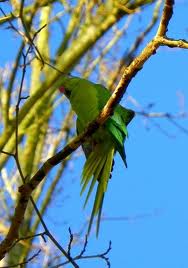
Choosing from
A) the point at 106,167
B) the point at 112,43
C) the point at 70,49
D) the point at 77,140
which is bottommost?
the point at 77,140

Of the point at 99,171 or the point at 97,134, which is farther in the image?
the point at 97,134

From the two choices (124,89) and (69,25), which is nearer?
(124,89)

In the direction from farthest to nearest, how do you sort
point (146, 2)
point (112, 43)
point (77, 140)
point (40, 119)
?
point (112, 43), point (40, 119), point (146, 2), point (77, 140)

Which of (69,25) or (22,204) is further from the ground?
(69,25)

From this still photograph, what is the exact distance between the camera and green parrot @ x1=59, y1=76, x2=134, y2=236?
2465 millimetres

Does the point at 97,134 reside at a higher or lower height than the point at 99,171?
higher

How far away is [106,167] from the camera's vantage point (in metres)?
2.54

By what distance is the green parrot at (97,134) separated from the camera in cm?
246

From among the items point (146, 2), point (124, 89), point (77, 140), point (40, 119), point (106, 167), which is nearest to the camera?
point (124, 89)

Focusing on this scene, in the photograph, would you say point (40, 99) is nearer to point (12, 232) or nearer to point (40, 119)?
point (40, 119)

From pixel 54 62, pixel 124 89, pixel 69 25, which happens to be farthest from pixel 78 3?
pixel 124 89

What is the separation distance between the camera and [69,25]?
525cm

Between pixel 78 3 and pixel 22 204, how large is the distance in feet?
10.9

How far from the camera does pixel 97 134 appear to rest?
8.75 feet
